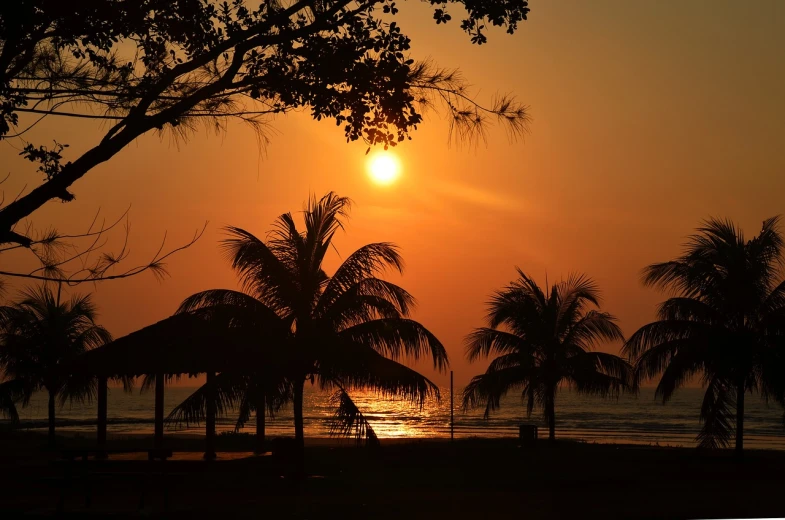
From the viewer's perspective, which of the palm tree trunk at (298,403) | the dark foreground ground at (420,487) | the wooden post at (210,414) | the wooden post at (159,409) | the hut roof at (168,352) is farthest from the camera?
the wooden post at (159,409)

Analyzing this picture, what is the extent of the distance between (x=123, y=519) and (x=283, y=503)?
114 inches

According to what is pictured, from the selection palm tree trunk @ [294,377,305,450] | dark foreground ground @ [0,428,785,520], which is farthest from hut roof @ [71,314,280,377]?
dark foreground ground @ [0,428,785,520]

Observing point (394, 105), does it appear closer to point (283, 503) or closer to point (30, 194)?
point (30, 194)

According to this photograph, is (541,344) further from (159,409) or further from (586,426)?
(586,426)

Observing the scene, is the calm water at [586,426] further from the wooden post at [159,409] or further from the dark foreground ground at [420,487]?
the wooden post at [159,409]

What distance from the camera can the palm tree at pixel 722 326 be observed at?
2095 centimetres

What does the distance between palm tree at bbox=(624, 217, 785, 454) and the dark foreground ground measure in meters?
1.90

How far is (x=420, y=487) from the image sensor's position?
15992 mm

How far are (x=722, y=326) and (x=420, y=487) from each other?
32.3 feet

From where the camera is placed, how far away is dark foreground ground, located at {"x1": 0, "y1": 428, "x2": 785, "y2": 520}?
1189 centimetres

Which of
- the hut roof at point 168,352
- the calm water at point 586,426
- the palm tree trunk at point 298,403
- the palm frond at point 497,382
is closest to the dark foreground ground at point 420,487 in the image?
the palm tree trunk at point 298,403

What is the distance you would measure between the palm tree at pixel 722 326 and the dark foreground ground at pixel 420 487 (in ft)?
6.22

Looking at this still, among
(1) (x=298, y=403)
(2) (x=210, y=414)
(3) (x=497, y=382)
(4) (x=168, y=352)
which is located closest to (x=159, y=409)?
(4) (x=168, y=352)

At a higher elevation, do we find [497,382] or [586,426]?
[497,382]
